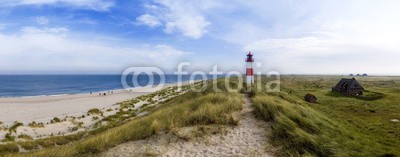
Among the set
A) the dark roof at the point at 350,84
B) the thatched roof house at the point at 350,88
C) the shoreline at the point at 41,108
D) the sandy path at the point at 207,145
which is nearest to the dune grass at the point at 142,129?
the sandy path at the point at 207,145

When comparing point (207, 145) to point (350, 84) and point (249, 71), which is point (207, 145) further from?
point (350, 84)

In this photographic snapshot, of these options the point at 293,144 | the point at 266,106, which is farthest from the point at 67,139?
the point at 293,144

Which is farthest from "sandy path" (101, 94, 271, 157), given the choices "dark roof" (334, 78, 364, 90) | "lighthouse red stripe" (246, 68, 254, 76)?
"dark roof" (334, 78, 364, 90)

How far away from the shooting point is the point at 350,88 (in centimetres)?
4350

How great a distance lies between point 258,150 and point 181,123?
11.7 feet

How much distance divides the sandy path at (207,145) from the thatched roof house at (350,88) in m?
39.7

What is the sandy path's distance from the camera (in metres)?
8.23

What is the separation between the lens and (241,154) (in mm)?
8008

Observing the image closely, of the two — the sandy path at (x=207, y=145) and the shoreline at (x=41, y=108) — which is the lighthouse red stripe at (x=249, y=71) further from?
the shoreline at (x=41, y=108)

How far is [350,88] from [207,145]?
139ft

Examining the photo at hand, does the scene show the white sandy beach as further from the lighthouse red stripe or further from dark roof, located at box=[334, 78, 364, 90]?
dark roof, located at box=[334, 78, 364, 90]

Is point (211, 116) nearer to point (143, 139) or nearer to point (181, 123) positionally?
point (181, 123)

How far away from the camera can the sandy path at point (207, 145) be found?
27.0ft

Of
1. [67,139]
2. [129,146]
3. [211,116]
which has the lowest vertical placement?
[67,139]
